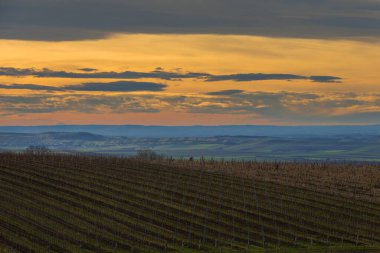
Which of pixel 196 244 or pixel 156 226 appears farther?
pixel 156 226

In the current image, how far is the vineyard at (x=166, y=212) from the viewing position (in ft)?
227

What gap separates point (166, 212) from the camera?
84625mm

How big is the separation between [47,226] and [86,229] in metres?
3.60

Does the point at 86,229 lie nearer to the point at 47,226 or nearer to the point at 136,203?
the point at 47,226

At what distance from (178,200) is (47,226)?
23889mm

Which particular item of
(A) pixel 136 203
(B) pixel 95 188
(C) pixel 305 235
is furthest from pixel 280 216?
(B) pixel 95 188

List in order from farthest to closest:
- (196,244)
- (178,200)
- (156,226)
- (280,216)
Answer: (178,200)
(280,216)
(156,226)
(196,244)

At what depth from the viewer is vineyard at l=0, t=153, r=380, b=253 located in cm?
6919

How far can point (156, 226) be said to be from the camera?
253 feet

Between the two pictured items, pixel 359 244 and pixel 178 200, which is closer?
pixel 359 244

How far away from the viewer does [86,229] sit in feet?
238

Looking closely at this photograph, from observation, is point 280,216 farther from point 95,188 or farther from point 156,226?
point 95,188

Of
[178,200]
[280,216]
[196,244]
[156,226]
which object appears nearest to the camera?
[196,244]

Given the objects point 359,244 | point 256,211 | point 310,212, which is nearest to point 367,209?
point 310,212
